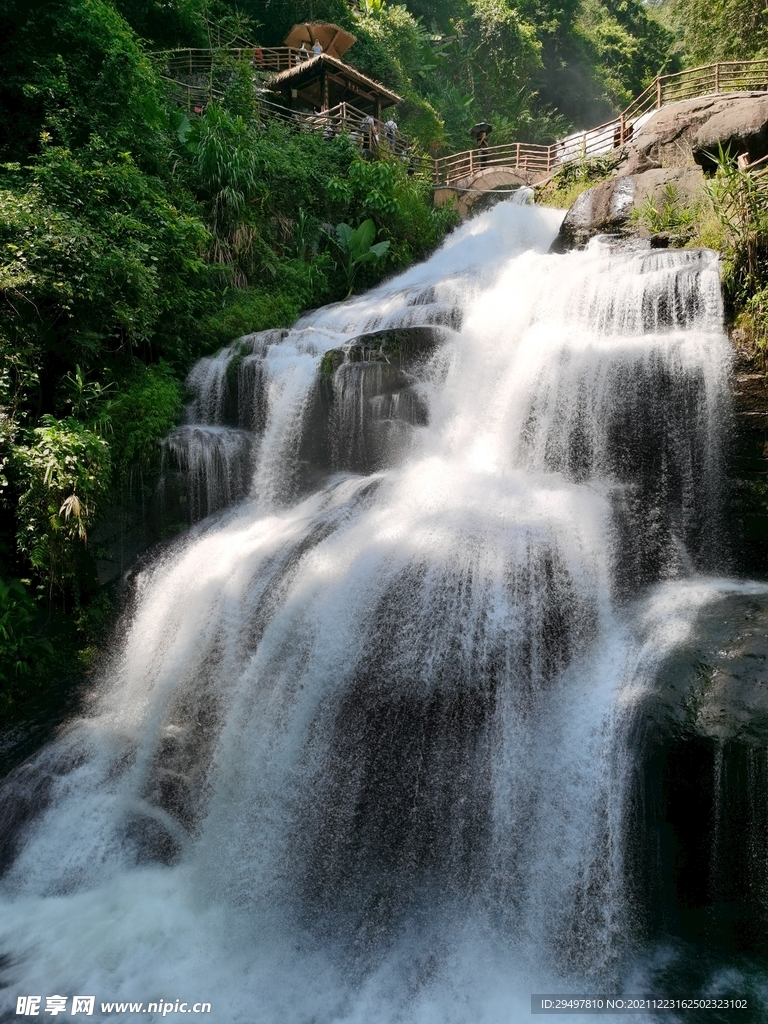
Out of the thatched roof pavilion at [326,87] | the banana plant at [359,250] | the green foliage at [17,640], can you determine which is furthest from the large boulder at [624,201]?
the green foliage at [17,640]

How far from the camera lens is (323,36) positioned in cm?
2147

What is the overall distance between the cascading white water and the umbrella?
17.9 metres

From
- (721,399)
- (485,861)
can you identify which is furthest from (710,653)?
(721,399)

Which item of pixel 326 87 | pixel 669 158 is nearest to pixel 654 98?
pixel 669 158

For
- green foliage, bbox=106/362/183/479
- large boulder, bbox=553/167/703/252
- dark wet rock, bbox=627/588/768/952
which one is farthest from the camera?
large boulder, bbox=553/167/703/252

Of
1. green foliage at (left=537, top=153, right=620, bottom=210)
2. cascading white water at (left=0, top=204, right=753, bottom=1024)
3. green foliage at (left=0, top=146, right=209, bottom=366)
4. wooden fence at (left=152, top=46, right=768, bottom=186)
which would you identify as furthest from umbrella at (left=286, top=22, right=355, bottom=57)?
cascading white water at (left=0, top=204, right=753, bottom=1024)

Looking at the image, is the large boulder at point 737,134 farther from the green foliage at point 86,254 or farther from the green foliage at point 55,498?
the green foliage at point 55,498

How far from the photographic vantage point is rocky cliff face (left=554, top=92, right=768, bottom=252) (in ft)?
38.0

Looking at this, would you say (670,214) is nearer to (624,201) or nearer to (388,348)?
(624,201)

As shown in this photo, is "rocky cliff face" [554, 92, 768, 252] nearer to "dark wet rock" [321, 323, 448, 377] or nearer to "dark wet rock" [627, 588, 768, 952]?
"dark wet rock" [321, 323, 448, 377]

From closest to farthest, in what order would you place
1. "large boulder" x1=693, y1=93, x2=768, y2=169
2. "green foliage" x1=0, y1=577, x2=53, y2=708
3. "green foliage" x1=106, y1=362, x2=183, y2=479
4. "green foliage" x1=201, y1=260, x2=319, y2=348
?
1. "green foliage" x1=0, y1=577, x2=53, y2=708
2. "green foliage" x1=106, y1=362, x2=183, y2=479
3. "green foliage" x1=201, y1=260, x2=319, y2=348
4. "large boulder" x1=693, y1=93, x2=768, y2=169

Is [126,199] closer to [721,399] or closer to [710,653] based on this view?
[721,399]

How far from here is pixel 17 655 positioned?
Answer: 7453mm

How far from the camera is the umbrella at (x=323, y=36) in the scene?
69.7ft
